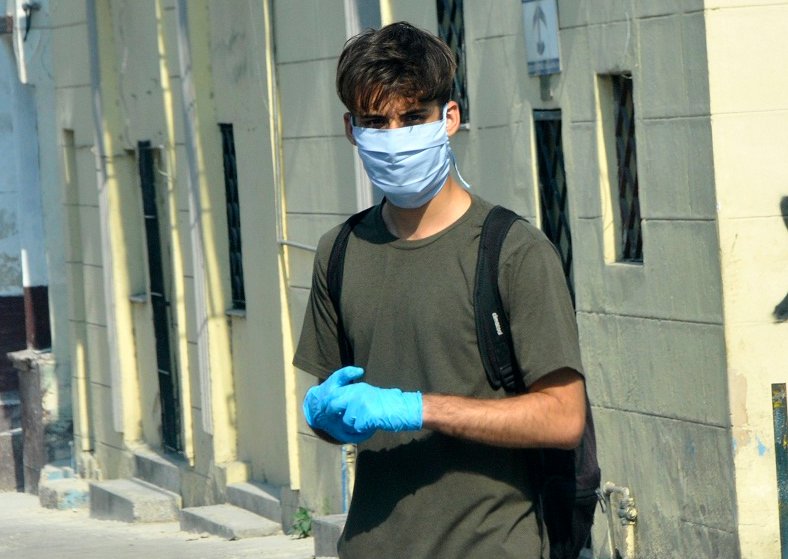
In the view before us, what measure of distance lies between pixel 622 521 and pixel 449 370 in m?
4.75

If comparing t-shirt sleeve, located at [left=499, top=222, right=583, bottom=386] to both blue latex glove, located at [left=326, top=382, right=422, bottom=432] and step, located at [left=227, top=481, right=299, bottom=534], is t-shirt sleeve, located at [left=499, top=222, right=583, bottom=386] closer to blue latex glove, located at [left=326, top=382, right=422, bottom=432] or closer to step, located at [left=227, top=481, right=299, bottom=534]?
blue latex glove, located at [left=326, top=382, right=422, bottom=432]

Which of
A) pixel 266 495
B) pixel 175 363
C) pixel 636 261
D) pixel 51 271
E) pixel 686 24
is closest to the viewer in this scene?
pixel 686 24

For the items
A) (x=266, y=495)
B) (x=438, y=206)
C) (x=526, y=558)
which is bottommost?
(x=266, y=495)

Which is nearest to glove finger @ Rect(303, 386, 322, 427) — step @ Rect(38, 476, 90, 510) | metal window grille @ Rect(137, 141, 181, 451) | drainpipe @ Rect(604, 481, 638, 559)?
drainpipe @ Rect(604, 481, 638, 559)

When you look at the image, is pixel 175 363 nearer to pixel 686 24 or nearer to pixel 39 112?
pixel 39 112

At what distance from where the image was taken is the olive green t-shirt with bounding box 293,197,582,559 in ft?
12.0

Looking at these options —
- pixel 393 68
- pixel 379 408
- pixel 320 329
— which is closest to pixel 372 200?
pixel 320 329

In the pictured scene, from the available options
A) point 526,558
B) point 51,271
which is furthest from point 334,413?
point 51,271

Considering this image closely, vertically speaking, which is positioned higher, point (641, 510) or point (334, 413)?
point (334, 413)

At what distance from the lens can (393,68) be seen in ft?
12.3

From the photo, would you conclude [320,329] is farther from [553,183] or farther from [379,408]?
[553,183]

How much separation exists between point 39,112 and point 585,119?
10111 mm

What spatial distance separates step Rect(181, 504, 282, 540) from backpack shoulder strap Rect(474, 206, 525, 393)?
837 cm

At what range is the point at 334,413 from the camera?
12.1ft
